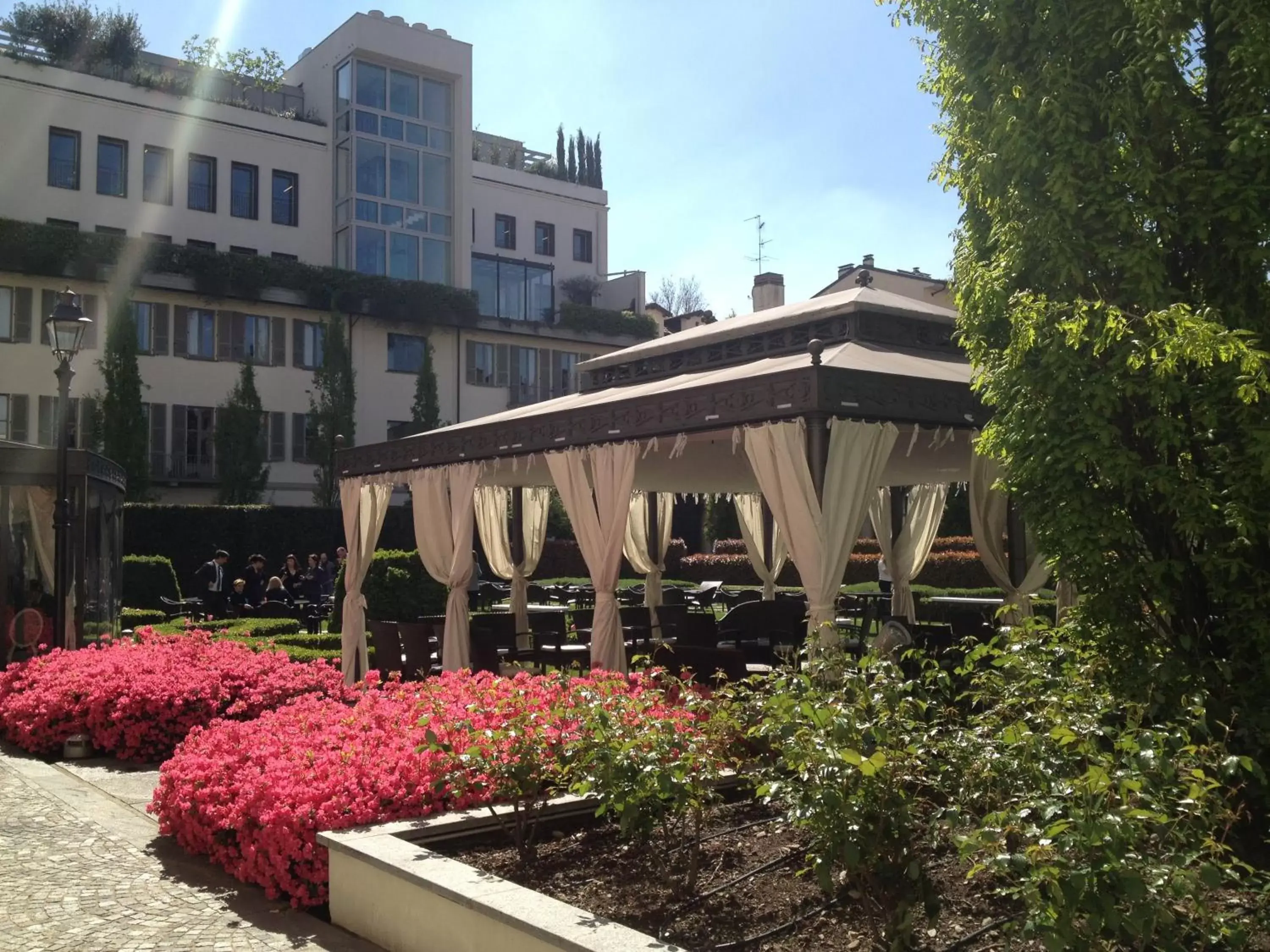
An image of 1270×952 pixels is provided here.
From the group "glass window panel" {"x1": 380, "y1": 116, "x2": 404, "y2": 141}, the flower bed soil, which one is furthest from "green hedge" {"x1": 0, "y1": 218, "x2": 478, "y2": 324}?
the flower bed soil

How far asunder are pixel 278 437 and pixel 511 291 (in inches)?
366

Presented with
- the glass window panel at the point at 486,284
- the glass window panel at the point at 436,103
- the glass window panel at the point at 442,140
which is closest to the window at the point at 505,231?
the glass window panel at the point at 486,284

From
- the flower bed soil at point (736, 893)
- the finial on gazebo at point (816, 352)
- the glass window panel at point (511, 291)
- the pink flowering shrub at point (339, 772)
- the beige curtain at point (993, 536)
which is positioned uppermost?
the glass window panel at point (511, 291)

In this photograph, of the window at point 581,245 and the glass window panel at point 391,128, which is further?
the window at point 581,245

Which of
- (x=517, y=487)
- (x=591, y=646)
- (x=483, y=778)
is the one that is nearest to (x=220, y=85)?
(x=517, y=487)

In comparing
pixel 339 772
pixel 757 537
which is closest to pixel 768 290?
pixel 757 537

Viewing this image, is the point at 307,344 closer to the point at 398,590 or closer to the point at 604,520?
the point at 398,590

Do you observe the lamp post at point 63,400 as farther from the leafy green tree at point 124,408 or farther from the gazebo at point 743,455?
the leafy green tree at point 124,408

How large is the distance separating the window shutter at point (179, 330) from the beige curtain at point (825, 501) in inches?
1008

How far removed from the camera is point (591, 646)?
938 cm

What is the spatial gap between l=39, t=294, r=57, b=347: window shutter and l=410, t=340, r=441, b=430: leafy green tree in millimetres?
9600

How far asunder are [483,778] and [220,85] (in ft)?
107

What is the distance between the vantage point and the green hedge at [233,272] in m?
27.4

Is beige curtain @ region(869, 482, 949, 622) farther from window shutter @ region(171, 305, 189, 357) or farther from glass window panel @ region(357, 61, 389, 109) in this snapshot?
glass window panel @ region(357, 61, 389, 109)
